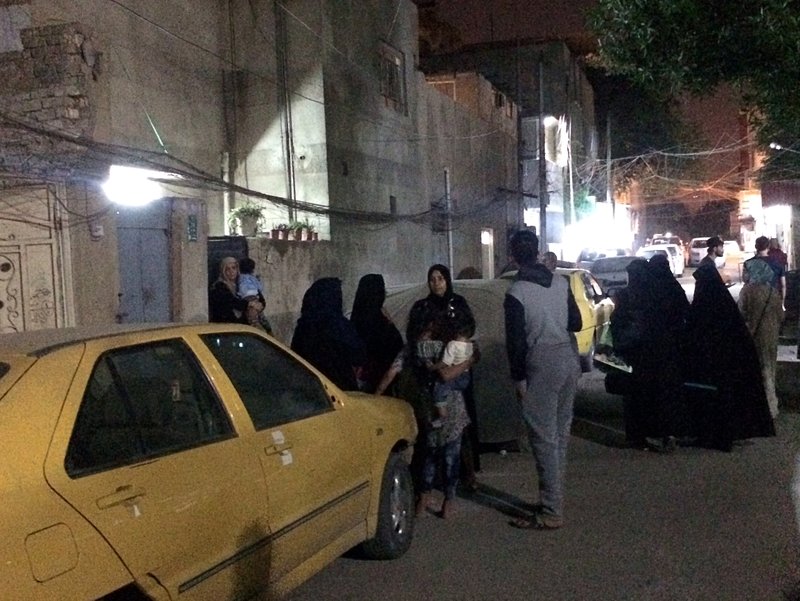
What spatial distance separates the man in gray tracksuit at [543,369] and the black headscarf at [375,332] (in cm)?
139

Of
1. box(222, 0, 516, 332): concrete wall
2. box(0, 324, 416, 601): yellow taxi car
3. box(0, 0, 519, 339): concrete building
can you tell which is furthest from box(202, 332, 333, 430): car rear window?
box(222, 0, 516, 332): concrete wall

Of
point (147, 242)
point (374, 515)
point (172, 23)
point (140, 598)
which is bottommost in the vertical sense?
point (374, 515)

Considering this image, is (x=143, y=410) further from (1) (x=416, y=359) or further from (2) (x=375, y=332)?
(2) (x=375, y=332)

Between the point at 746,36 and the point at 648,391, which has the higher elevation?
the point at 746,36

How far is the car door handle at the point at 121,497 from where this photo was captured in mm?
2926

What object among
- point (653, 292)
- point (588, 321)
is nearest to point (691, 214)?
point (588, 321)

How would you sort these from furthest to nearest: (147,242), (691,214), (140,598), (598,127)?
(691,214) < (598,127) < (147,242) < (140,598)

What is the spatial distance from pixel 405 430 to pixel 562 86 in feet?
115

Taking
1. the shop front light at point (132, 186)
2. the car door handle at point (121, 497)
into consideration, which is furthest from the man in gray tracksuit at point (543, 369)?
the shop front light at point (132, 186)

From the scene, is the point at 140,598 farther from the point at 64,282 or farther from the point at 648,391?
the point at 64,282

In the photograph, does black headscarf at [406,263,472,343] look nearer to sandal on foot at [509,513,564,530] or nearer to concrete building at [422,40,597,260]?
sandal on foot at [509,513,564,530]

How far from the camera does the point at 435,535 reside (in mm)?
5695

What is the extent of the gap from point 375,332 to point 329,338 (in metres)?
0.64

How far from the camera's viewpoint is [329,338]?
628 cm
